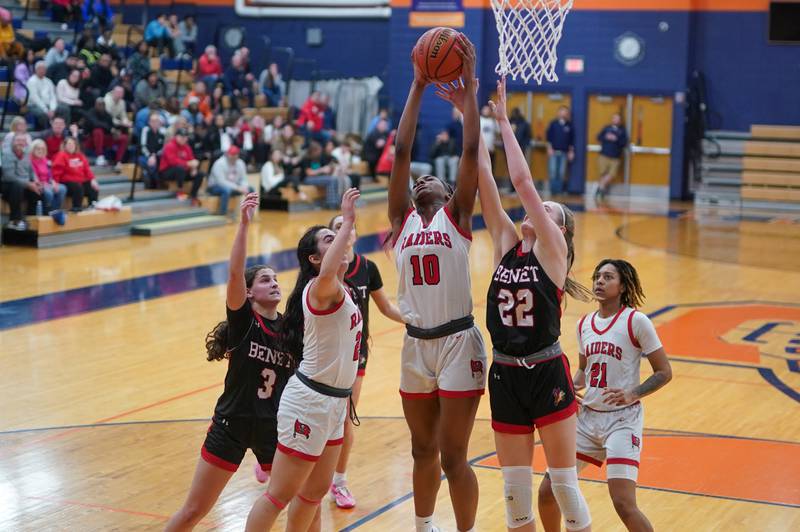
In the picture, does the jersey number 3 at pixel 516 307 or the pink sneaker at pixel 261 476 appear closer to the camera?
the jersey number 3 at pixel 516 307

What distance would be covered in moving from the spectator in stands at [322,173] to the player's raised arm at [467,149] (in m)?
16.2

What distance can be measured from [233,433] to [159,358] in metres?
5.31

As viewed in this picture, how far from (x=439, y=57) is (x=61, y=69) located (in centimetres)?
1557

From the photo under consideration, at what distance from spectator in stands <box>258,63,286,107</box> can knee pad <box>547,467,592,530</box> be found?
21015mm

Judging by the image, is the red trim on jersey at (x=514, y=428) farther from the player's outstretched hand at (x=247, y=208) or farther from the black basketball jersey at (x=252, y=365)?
the player's outstretched hand at (x=247, y=208)

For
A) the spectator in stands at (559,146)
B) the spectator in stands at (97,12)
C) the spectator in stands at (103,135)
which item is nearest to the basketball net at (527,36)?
the spectator in stands at (103,135)

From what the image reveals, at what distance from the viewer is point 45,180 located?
1680 cm

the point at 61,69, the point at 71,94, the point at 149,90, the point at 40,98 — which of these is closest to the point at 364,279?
the point at 40,98

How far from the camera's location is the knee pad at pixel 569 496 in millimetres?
5336

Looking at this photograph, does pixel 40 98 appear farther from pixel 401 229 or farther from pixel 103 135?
pixel 401 229

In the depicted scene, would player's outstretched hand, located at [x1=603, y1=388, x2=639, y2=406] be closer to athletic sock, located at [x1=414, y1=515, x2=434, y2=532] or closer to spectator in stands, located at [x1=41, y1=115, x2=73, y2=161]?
athletic sock, located at [x1=414, y1=515, x2=434, y2=532]

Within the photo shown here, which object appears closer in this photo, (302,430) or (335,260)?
(335,260)

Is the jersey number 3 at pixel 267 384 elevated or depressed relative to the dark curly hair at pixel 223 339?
depressed

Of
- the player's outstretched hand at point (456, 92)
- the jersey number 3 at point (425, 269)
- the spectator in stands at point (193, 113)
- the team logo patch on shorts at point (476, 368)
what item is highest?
the player's outstretched hand at point (456, 92)
